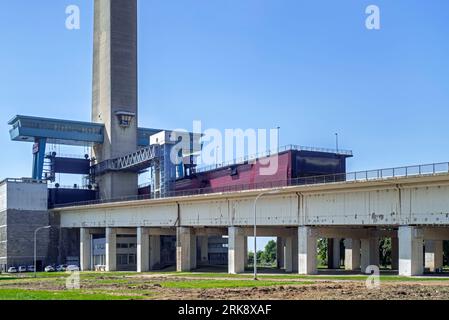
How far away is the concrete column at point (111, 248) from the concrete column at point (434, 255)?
4677 centimetres

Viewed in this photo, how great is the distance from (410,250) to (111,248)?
57.5 meters

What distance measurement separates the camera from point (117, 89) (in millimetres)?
126125

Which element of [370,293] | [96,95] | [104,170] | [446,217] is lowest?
[370,293]

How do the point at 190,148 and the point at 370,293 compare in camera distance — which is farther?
the point at 190,148

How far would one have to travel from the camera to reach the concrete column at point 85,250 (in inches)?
4488

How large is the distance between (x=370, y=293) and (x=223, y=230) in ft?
177

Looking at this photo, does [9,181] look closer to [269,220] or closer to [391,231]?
A: [269,220]

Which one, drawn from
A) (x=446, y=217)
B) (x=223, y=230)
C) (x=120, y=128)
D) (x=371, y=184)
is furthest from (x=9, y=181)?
(x=446, y=217)

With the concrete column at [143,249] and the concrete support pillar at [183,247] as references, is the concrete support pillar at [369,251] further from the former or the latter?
the concrete column at [143,249]

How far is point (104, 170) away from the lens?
412 ft

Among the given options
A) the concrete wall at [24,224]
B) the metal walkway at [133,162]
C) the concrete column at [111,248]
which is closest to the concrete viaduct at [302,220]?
the concrete column at [111,248]

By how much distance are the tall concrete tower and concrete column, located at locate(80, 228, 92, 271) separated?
459 inches

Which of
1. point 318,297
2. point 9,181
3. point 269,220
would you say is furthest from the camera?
point 9,181

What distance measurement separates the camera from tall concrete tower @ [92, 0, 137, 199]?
126 metres
